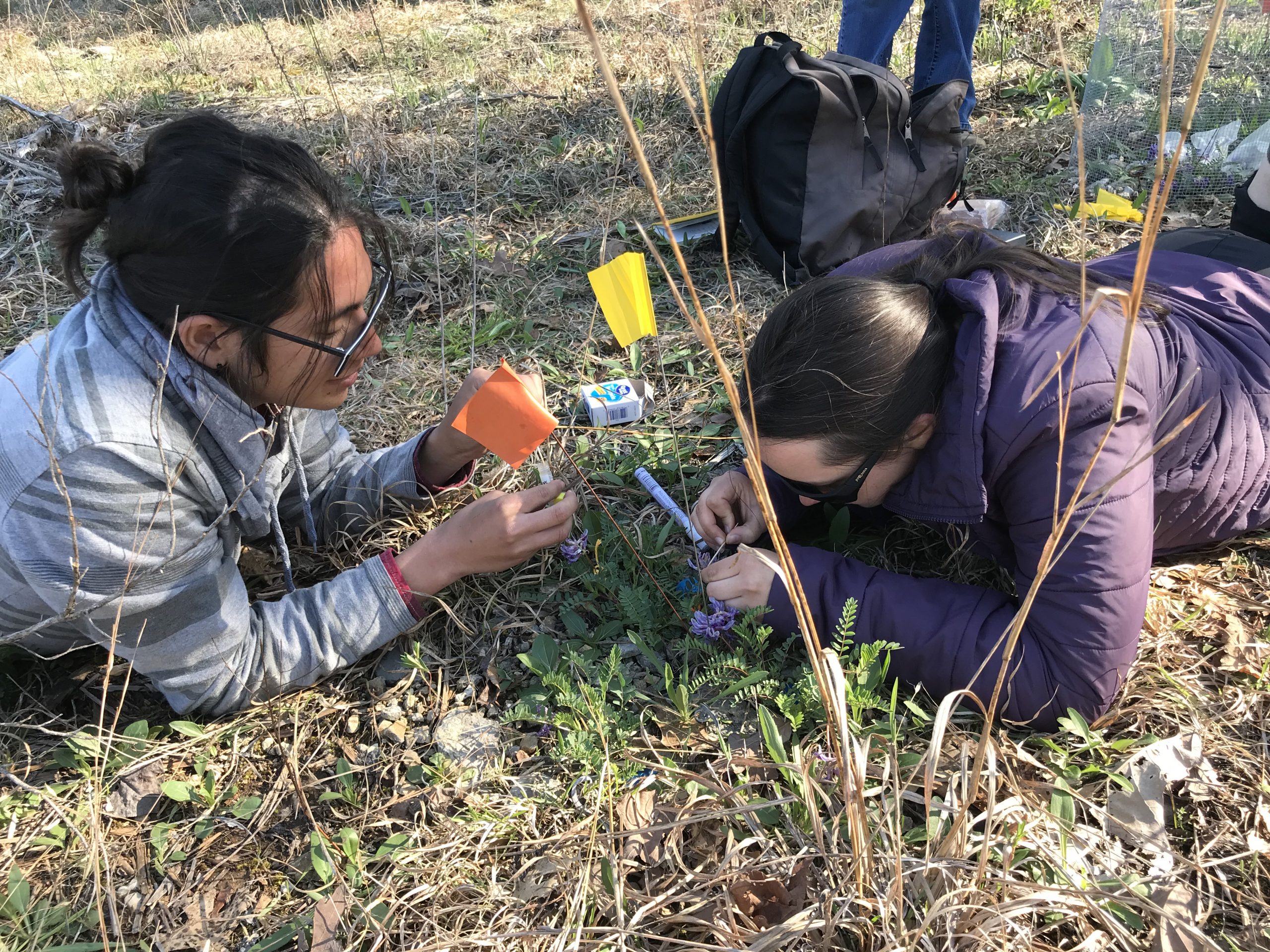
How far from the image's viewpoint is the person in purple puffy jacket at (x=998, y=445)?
1462 mm

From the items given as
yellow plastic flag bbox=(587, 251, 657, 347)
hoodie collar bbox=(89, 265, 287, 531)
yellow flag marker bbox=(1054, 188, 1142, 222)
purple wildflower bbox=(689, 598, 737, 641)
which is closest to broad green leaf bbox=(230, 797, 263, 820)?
hoodie collar bbox=(89, 265, 287, 531)

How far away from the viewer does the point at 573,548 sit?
6.54 feet

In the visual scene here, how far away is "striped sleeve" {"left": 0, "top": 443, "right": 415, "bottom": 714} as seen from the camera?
1.48 metres

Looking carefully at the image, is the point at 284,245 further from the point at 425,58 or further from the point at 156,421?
the point at 425,58

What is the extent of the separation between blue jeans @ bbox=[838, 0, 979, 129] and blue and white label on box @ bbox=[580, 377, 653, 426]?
6.15 feet

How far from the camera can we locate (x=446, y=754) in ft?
5.62

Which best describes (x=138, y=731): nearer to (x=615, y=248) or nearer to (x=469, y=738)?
(x=469, y=738)

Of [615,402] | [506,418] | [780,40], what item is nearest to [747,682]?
[506,418]

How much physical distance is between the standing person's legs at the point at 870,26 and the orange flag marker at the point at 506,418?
2.54m

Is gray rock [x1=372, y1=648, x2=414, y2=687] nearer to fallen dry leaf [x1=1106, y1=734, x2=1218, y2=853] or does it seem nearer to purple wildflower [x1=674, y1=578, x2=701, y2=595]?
purple wildflower [x1=674, y1=578, x2=701, y2=595]

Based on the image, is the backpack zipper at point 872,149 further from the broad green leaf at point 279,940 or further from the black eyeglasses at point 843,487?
the broad green leaf at point 279,940

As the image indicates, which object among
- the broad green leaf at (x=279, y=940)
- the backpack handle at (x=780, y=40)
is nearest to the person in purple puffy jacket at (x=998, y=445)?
the broad green leaf at (x=279, y=940)

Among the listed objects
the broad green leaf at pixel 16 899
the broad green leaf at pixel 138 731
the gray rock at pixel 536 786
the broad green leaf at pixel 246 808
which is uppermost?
the broad green leaf at pixel 138 731

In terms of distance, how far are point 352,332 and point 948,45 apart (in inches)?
115
